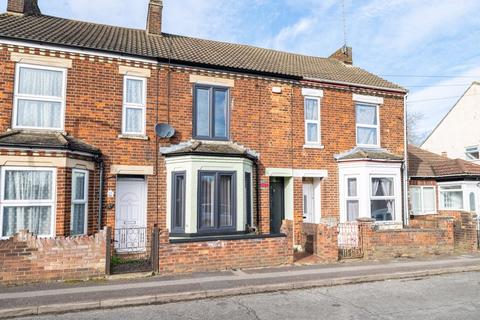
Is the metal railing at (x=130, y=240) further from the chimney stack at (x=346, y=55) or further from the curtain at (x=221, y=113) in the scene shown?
the chimney stack at (x=346, y=55)

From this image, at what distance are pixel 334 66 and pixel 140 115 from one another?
947 cm

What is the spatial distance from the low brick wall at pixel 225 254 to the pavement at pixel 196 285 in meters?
0.38

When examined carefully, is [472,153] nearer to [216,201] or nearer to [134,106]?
[216,201]

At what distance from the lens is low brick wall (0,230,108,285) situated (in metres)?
7.89

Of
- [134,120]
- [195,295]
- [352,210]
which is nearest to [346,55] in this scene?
[352,210]

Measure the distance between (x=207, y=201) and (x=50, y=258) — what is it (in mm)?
4378

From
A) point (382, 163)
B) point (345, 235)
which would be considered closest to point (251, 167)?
point (345, 235)

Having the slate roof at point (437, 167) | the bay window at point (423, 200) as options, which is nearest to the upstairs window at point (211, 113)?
the slate roof at point (437, 167)

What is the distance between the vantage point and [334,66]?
654 inches

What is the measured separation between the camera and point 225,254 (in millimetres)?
9492

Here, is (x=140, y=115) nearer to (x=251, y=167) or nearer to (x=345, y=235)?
(x=251, y=167)

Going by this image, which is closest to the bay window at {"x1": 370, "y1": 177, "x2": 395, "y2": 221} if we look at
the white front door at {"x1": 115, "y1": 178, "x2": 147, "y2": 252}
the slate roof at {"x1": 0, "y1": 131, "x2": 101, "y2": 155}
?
the white front door at {"x1": 115, "y1": 178, "x2": 147, "y2": 252}

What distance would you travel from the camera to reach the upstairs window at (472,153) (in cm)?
2318

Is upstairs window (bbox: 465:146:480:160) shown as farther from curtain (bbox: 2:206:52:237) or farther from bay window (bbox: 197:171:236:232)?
curtain (bbox: 2:206:52:237)
